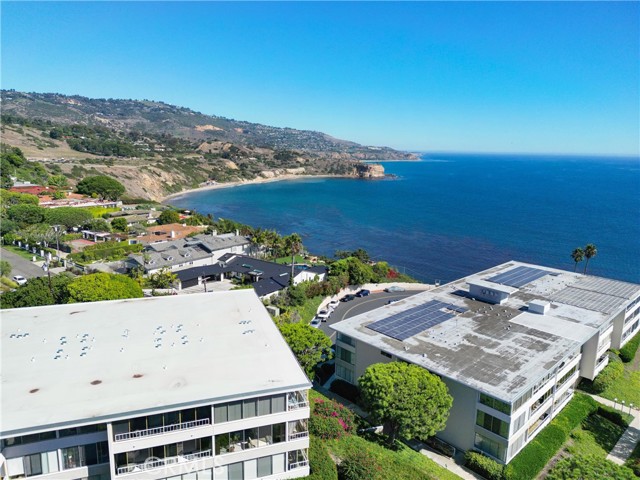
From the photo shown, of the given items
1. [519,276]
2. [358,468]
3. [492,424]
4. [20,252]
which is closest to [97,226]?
[20,252]

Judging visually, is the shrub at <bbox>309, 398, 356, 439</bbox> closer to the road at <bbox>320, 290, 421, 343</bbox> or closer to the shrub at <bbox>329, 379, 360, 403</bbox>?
the shrub at <bbox>329, 379, 360, 403</bbox>

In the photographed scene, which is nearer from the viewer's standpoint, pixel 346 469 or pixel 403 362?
pixel 346 469

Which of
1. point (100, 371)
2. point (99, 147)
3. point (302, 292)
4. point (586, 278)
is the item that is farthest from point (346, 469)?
point (99, 147)

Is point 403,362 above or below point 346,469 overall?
above

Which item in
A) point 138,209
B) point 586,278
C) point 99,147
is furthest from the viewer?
point 99,147

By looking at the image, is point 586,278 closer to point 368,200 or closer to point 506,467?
point 506,467

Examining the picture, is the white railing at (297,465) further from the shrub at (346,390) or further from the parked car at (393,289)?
the parked car at (393,289)

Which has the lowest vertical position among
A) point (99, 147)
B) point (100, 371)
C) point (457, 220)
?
point (457, 220)
